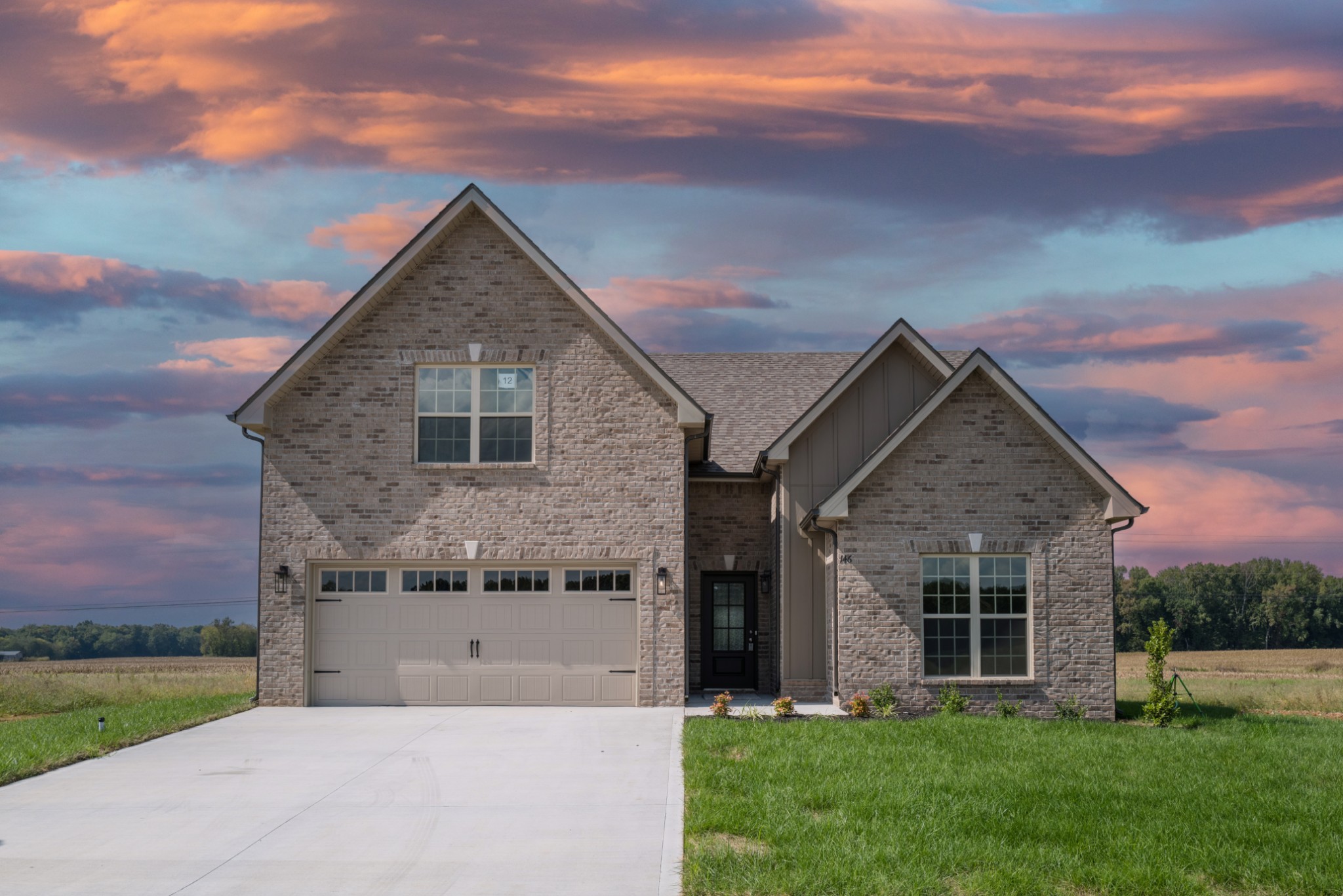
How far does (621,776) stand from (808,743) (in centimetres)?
281

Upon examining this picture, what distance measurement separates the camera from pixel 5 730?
54.9ft

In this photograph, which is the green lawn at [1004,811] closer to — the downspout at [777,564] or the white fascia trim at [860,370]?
the downspout at [777,564]

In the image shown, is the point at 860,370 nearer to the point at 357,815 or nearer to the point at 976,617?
the point at 976,617

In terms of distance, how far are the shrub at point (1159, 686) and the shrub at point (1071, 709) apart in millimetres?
946

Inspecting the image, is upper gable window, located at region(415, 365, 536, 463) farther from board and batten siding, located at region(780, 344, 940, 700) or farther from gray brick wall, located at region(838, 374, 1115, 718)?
gray brick wall, located at region(838, 374, 1115, 718)

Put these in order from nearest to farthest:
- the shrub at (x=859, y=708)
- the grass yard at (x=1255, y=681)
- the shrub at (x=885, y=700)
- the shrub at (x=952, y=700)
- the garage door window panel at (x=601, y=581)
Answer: the shrub at (x=859, y=708)
the shrub at (x=885, y=700)
the shrub at (x=952, y=700)
the garage door window panel at (x=601, y=581)
the grass yard at (x=1255, y=681)

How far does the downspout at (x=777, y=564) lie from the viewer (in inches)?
799

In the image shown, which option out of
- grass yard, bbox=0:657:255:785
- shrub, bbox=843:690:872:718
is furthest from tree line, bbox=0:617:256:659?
shrub, bbox=843:690:872:718

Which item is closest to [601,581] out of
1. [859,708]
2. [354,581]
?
[354,581]

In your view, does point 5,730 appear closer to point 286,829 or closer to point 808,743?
point 286,829

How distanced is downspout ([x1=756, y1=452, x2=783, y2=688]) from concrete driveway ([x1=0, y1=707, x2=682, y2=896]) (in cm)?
477

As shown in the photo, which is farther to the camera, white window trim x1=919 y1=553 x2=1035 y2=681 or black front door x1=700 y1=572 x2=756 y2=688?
black front door x1=700 y1=572 x2=756 y2=688

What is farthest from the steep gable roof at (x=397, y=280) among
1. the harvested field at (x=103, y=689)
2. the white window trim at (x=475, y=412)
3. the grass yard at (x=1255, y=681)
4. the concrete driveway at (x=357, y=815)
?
the grass yard at (x=1255, y=681)

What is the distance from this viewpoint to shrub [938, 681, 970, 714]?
1789cm
